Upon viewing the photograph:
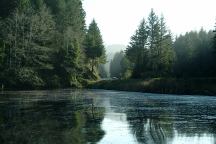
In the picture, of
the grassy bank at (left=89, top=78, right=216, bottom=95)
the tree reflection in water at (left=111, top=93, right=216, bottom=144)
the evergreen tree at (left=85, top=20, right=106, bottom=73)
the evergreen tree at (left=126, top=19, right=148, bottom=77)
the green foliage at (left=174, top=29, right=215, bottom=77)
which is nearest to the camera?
the tree reflection in water at (left=111, top=93, right=216, bottom=144)

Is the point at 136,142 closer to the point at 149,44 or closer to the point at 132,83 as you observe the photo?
the point at 132,83

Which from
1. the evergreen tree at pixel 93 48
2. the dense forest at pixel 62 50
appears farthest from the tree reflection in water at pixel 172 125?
the evergreen tree at pixel 93 48

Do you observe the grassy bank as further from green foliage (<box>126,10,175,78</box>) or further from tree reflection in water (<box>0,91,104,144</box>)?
tree reflection in water (<box>0,91,104,144</box>)

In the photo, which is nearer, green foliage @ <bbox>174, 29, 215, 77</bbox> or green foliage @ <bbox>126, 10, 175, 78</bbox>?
green foliage @ <bbox>174, 29, 215, 77</bbox>

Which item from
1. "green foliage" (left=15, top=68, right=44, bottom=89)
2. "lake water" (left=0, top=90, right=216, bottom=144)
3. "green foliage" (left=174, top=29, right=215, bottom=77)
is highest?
"green foliage" (left=174, top=29, right=215, bottom=77)

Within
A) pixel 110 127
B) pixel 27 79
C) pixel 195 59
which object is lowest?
pixel 110 127

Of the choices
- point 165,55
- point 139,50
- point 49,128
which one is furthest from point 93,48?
point 49,128

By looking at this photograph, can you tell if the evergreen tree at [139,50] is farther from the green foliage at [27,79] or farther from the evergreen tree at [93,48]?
the green foliage at [27,79]

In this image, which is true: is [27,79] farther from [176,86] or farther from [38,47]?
[176,86]

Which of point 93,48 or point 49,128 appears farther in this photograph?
point 93,48

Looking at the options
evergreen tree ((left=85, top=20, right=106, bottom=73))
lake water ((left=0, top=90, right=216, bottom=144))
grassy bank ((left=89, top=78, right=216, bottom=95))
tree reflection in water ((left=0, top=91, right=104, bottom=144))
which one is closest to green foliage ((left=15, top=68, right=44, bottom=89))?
grassy bank ((left=89, top=78, right=216, bottom=95))

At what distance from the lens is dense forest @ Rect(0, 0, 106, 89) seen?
8588 cm

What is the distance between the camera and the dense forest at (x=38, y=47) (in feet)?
282

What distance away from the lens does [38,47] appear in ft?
293
